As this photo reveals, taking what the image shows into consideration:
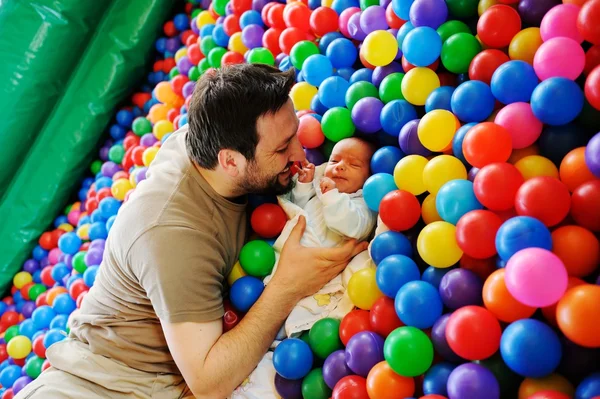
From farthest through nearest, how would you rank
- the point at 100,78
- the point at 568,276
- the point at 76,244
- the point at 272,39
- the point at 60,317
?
the point at 100,78 → the point at 76,244 → the point at 60,317 → the point at 272,39 → the point at 568,276

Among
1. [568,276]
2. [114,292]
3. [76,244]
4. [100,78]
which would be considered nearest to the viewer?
[568,276]

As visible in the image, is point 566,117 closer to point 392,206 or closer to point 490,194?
point 490,194

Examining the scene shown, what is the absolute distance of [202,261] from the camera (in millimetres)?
1335

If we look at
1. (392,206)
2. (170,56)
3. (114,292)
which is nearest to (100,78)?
(170,56)

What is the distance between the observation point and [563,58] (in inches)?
44.5

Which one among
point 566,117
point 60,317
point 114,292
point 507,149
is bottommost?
point 60,317

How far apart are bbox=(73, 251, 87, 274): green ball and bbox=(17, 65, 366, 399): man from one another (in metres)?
0.66

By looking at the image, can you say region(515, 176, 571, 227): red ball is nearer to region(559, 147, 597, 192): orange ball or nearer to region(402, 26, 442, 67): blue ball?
region(559, 147, 597, 192): orange ball

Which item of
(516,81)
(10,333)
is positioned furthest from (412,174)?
(10,333)

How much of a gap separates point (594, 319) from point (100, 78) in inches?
88.1

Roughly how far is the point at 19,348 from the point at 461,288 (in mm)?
1799

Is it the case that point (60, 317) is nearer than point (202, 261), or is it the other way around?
point (202, 261)

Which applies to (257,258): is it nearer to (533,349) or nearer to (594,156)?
(533,349)

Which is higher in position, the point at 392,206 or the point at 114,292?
the point at 392,206
